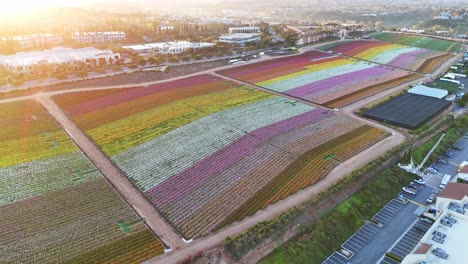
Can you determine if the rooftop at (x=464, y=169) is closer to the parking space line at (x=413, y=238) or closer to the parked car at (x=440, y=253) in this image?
the parking space line at (x=413, y=238)

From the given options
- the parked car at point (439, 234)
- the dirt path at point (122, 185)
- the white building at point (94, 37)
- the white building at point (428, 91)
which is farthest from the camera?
the white building at point (94, 37)

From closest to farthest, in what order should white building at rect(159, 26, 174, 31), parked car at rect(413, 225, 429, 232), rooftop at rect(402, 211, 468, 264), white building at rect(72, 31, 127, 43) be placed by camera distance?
1. rooftop at rect(402, 211, 468, 264)
2. parked car at rect(413, 225, 429, 232)
3. white building at rect(72, 31, 127, 43)
4. white building at rect(159, 26, 174, 31)

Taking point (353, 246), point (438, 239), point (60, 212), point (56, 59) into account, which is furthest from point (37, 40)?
point (438, 239)

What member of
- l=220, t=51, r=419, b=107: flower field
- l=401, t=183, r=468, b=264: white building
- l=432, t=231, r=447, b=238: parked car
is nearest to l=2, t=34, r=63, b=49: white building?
l=220, t=51, r=419, b=107: flower field

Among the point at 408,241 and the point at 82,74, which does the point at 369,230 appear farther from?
the point at 82,74

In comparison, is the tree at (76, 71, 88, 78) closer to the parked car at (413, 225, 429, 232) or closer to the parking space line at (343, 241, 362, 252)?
the parking space line at (343, 241, 362, 252)

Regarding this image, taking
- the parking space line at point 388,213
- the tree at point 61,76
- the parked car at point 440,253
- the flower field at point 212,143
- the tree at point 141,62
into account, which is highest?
the tree at point 141,62

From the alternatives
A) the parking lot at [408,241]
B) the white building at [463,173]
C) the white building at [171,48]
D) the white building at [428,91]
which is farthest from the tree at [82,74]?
the white building at [463,173]
